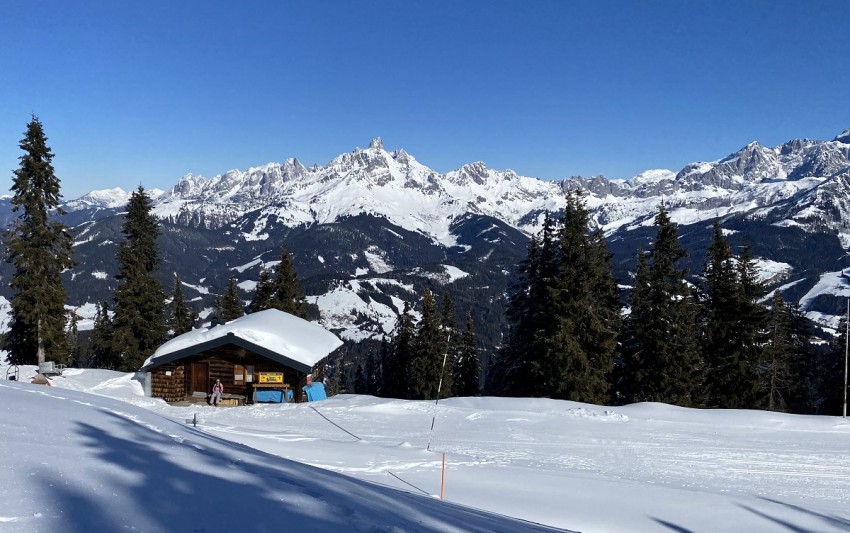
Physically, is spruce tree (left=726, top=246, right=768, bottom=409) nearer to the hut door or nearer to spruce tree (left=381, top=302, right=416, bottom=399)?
spruce tree (left=381, top=302, right=416, bottom=399)

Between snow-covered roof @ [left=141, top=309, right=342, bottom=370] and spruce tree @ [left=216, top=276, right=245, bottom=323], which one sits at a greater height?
spruce tree @ [left=216, top=276, right=245, bottom=323]

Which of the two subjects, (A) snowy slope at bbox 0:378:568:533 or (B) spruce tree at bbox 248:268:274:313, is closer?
(A) snowy slope at bbox 0:378:568:533

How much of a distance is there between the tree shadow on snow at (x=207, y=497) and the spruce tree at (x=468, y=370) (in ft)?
138

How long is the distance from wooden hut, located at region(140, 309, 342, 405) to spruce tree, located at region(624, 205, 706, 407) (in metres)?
17.0

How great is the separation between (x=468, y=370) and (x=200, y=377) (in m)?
24.9

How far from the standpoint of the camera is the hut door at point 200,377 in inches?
1081

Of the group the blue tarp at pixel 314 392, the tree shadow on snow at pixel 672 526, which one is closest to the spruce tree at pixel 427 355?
the blue tarp at pixel 314 392

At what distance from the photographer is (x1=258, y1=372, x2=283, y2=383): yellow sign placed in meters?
27.3

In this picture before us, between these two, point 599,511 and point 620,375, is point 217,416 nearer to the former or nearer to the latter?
point 599,511

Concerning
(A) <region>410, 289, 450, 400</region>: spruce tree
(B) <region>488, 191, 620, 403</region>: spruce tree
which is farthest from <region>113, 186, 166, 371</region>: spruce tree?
(B) <region>488, 191, 620, 403</region>: spruce tree

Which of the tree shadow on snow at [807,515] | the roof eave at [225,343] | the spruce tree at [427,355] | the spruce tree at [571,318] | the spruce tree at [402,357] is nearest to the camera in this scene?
the tree shadow on snow at [807,515]

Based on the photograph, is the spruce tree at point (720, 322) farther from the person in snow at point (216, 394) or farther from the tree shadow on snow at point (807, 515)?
the person in snow at point (216, 394)

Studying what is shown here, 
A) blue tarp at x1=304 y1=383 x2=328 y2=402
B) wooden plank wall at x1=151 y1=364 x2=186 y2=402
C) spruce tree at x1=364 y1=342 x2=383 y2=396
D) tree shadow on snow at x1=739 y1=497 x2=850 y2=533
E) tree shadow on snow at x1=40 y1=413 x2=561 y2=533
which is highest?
tree shadow on snow at x1=40 y1=413 x2=561 y2=533

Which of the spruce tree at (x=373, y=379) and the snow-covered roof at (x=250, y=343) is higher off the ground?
the snow-covered roof at (x=250, y=343)
